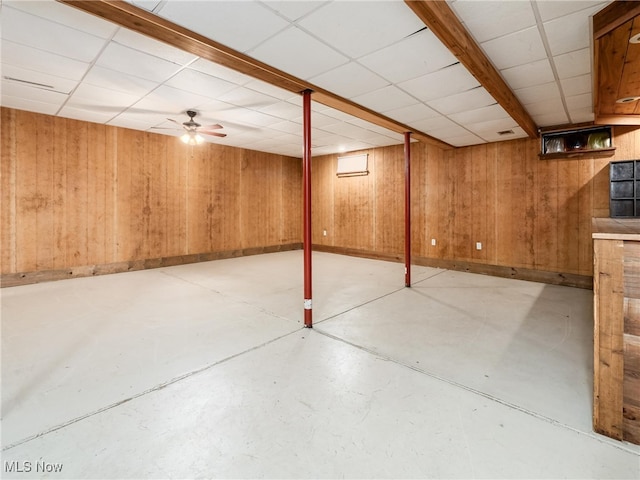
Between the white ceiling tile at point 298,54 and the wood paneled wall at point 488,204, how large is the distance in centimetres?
408

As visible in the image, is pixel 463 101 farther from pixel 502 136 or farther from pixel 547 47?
pixel 502 136

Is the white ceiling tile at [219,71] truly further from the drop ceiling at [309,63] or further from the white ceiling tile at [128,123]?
the white ceiling tile at [128,123]

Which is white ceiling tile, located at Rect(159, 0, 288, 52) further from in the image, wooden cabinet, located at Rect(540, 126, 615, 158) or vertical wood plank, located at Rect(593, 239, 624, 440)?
wooden cabinet, located at Rect(540, 126, 615, 158)

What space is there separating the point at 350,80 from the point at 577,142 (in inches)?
155

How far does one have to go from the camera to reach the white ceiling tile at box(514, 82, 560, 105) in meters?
3.24

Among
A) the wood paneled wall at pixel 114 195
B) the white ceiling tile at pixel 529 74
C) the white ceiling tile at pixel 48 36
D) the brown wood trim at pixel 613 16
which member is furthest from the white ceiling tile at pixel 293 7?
the wood paneled wall at pixel 114 195

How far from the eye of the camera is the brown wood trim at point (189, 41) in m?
1.85

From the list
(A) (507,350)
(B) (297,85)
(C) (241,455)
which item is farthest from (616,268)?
(B) (297,85)

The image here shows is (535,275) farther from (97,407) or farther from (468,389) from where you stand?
(97,407)

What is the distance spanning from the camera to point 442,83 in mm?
3109

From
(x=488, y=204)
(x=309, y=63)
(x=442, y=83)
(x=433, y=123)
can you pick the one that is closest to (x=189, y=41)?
(x=309, y=63)

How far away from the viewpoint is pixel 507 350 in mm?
2566

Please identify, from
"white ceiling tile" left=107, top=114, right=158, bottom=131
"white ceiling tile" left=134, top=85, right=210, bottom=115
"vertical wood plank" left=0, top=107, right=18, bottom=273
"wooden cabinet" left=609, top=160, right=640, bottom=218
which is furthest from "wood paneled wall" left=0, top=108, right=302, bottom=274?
"wooden cabinet" left=609, top=160, right=640, bottom=218

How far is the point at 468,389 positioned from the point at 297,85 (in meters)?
3.03
